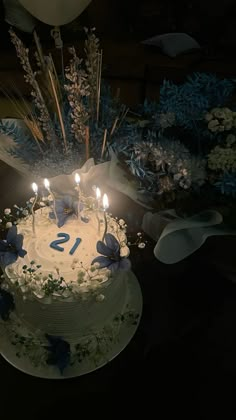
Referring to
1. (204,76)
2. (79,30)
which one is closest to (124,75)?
(79,30)

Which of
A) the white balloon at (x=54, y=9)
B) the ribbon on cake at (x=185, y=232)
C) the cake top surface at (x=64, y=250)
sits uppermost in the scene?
the white balloon at (x=54, y=9)

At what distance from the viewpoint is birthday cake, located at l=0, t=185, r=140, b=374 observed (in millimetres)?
1264

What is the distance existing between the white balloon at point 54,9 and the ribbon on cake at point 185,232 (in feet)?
3.83

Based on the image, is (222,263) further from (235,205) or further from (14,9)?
(14,9)

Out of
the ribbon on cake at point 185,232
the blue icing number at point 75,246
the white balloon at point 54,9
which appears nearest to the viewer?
the ribbon on cake at point 185,232

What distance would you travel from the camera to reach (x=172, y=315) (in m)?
1.59

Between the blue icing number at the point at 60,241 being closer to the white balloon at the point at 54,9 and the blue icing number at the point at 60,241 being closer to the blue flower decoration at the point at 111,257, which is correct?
the blue flower decoration at the point at 111,257

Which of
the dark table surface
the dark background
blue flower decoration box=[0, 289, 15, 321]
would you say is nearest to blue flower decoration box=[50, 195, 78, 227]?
the dark table surface

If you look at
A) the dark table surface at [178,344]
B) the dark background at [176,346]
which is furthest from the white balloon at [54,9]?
the dark table surface at [178,344]

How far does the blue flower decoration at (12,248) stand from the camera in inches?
50.7

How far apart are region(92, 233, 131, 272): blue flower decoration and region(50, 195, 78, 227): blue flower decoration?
0.72ft

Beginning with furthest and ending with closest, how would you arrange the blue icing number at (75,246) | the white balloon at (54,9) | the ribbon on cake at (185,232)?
the white balloon at (54,9) < the blue icing number at (75,246) < the ribbon on cake at (185,232)

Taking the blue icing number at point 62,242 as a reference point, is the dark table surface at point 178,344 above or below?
below

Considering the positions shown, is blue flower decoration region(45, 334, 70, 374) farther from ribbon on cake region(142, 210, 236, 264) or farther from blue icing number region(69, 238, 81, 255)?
ribbon on cake region(142, 210, 236, 264)
